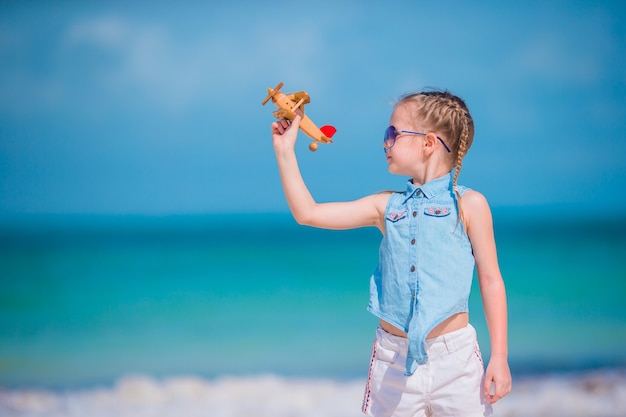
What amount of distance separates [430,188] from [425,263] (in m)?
0.16

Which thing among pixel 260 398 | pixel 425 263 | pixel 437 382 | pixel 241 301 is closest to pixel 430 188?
pixel 425 263

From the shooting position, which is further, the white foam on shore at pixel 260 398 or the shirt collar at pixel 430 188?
the white foam on shore at pixel 260 398

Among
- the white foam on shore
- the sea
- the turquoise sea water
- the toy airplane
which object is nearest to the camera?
the toy airplane

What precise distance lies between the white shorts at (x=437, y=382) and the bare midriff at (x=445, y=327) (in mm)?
12

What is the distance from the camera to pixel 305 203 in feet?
5.13

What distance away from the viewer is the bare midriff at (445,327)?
5.18ft

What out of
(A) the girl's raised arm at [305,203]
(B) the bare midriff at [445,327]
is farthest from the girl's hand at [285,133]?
(B) the bare midriff at [445,327]

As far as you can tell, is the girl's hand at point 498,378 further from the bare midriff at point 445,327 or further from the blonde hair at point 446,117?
the blonde hair at point 446,117

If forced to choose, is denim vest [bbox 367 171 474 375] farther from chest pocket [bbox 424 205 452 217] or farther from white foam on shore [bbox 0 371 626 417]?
white foam on shore [bbox 0 371 626 417]

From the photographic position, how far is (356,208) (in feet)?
5.36

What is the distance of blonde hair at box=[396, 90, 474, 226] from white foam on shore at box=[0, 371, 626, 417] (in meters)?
1.42

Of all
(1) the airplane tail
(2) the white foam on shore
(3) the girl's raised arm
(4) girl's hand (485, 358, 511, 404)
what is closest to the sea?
(2) the white foam on shore

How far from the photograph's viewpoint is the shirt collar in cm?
160

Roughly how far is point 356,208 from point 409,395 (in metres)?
0.40
